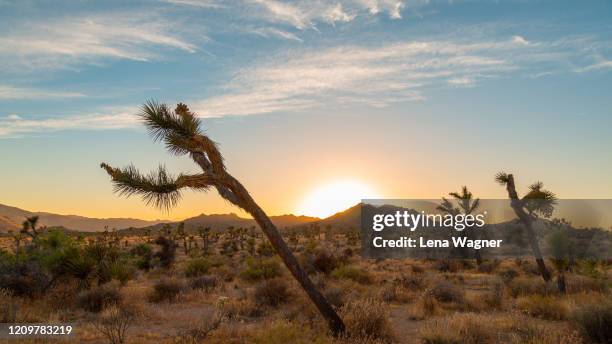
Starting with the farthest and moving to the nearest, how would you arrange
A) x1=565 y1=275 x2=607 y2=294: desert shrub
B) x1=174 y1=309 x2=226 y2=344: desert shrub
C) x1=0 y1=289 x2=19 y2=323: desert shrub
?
1. x1=565 y1=275 x2=607 y2=294: desert shrub
2. x1=0 y1=289 x2=19 y2=323: desert shrub
3. x1=174 y1=309 x2=226 y2=344: desert shrub

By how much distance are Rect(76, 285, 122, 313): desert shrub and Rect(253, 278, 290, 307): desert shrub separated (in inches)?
173

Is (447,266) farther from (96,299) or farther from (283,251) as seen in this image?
(283,251)

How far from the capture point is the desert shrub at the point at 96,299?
14914 mm

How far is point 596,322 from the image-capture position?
10469mm

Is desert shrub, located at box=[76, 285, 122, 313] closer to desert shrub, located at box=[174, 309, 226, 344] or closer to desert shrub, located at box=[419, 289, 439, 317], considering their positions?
desert shrub, located at box=[174, 309, 226, 344]

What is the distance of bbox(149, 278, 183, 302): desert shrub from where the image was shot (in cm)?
1756

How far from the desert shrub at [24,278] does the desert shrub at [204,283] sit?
550 centimetres

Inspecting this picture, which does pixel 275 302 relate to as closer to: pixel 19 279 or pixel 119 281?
pixel 119 281

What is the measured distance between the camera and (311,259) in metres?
25.3

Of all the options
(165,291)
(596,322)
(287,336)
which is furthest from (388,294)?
(287,336)

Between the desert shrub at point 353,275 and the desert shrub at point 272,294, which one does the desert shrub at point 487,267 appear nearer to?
the desert shrub at point 353,275

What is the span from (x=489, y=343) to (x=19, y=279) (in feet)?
48.2

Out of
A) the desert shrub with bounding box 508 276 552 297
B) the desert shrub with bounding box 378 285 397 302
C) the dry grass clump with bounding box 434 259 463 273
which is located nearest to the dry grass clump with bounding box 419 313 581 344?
the desert shrub with bounding box 378 285 397 302

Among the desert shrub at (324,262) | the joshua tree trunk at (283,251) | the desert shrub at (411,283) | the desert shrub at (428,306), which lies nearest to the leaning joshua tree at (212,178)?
the joshua tree trunk at (283,251)
